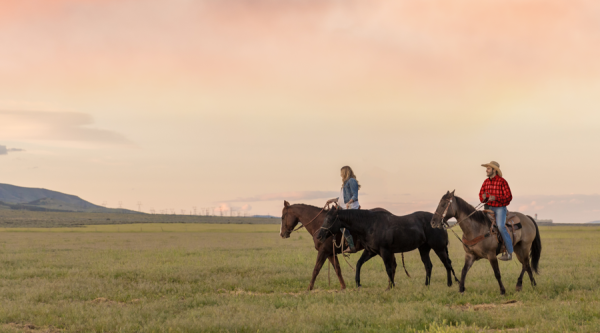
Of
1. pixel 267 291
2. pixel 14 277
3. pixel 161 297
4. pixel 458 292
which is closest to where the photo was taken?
pixel 458 292

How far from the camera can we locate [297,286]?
48.1 feet

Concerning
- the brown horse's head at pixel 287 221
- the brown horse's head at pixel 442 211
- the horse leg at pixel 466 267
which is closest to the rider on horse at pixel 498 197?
the horse leg at pixel 466 267

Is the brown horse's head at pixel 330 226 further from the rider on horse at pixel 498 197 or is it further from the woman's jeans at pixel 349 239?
the rider on horse at pixel 498 197

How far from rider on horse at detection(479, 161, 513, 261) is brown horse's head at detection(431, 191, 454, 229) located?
1133 mm

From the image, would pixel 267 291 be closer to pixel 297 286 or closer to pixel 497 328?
pixel 297 286

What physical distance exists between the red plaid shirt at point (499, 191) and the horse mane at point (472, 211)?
1.26 feet

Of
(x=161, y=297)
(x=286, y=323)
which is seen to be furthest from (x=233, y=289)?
(x=286, y=323)

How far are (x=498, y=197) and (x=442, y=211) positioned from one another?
162cm

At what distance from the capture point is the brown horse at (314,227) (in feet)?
43.0

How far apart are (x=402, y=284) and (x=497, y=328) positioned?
16.6ft

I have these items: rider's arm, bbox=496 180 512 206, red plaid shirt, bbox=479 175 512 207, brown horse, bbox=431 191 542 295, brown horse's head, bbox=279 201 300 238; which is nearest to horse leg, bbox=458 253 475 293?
brown horse, bbox=431 191 542 295

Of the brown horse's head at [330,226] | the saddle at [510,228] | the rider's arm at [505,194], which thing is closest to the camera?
the rider's arm at [505,194]

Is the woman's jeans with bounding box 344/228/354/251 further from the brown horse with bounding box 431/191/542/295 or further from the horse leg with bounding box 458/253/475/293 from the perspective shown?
the horse leg with bounding box 458/253/475/293

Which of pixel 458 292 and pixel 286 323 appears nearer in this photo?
A: pixel 286 323
